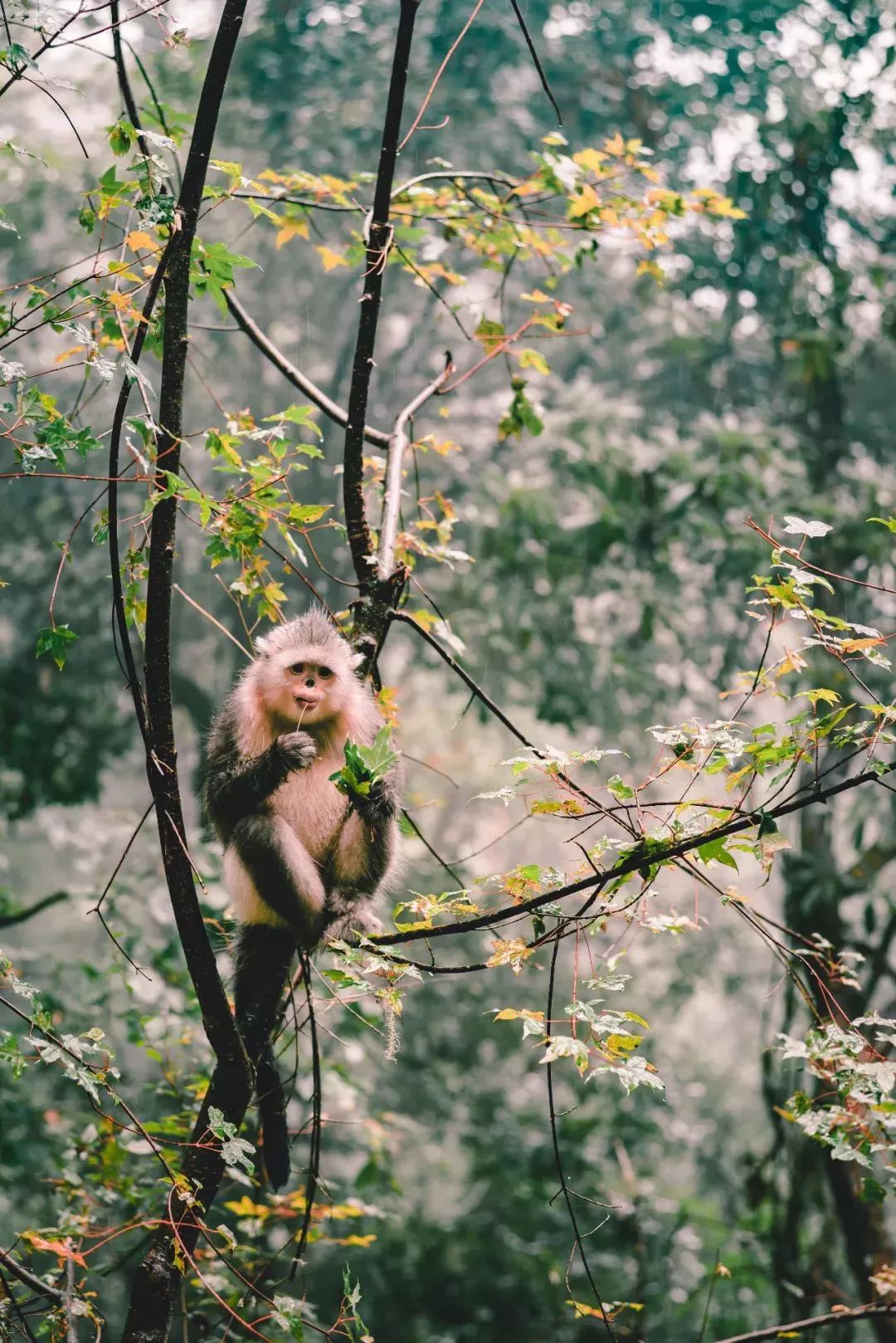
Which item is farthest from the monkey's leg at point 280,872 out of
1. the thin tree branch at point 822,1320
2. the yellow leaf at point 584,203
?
the yellow leaf at point 584,203

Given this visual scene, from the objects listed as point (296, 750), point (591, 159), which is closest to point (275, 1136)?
point (296, 750)

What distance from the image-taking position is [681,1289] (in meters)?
10.3

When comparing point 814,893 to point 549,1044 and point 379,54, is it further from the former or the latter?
point 379,54

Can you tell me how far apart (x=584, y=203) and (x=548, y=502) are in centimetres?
517

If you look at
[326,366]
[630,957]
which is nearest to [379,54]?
[326,366]

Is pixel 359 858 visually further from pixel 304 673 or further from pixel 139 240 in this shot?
pixel 139 240

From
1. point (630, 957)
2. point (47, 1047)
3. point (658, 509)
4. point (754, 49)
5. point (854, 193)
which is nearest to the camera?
point (47, 1047)

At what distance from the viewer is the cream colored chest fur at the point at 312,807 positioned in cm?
335

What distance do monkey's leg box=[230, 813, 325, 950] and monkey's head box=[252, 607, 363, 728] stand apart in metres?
0.34

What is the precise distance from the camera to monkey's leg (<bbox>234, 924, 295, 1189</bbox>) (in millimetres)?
2717

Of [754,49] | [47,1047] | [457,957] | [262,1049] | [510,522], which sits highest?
[754,49]

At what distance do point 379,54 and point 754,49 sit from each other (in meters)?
3.12

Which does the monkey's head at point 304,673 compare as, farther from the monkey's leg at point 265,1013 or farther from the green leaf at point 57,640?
the green leaf at point 57,640

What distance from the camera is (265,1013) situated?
278 cm
